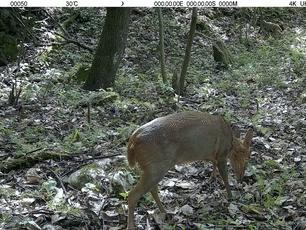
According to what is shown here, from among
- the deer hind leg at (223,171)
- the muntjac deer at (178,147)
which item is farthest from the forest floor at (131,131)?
the muntjac deer at (178,147)

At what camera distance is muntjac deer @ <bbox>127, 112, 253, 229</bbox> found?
4.78 metres

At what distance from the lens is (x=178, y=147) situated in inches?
199

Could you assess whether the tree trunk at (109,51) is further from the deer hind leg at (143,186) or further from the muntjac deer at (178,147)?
the deer hind leg at (143,186)

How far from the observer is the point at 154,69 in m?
12.6

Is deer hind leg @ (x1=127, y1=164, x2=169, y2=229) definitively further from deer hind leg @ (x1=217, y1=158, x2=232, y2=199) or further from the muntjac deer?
deer hind leg @ (x1=217, y1=158, x2=232, y2=199)

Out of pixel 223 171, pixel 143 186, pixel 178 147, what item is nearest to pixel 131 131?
pixel 223 171

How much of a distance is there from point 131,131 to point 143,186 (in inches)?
103

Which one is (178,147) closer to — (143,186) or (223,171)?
Answer: (143,186)

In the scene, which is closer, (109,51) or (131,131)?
(131,131)

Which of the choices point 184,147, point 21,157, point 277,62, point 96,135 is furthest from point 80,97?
point 277,62

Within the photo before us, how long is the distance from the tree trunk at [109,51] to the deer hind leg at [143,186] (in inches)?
224

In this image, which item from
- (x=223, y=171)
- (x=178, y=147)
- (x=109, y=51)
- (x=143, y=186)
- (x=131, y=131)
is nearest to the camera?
(x=143, y=186)

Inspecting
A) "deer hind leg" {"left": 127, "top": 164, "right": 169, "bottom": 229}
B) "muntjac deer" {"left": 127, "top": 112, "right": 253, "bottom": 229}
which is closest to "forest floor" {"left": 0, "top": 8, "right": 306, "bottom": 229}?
"deer hind leg" {"left": 127, "top": 164, "right": 169, "bottom": 229}

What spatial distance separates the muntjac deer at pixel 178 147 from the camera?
478 centimetres
